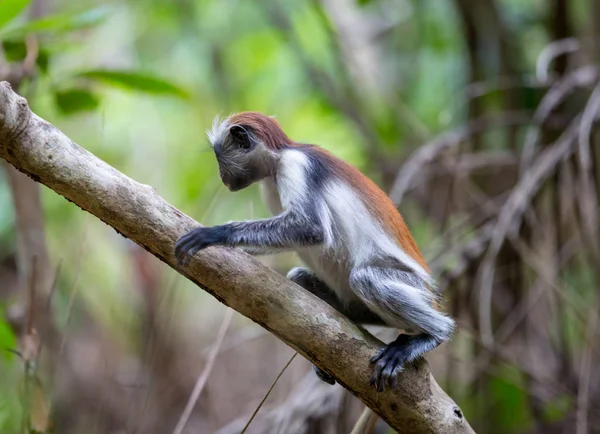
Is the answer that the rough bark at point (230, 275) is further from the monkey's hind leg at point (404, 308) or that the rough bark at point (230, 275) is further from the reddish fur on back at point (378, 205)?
the reddish fur on back at point (378, 205)

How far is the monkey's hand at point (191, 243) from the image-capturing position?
7.02ft

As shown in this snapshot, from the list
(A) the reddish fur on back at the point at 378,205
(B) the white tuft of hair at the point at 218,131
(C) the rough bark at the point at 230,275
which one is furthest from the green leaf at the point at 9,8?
(A) the reddish fur on back at the point at 378,205

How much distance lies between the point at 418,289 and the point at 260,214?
363 centimetres

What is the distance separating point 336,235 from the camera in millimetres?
2930

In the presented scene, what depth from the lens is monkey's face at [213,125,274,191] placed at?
3010 mm

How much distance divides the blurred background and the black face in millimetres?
163

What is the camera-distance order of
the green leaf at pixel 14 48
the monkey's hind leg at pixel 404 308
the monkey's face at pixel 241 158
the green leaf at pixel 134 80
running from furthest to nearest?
the green leaf at pixel 134 80, the green leaf at pixel 14 48, the monkey's face at pixel 241 158, the monkey's hind leg at pixel 404 308

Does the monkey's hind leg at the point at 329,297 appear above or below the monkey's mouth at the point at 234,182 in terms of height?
below

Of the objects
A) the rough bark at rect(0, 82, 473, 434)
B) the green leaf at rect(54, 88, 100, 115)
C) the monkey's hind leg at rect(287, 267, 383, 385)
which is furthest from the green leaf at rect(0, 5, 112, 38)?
the monkey's hind leg at rect(287, 267, 383, 385)

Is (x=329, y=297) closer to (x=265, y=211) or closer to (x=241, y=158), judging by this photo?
(x=241, y=158)

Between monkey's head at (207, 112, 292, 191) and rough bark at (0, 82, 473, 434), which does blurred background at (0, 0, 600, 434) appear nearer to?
monkey's head at (207, 112, 292, 191)

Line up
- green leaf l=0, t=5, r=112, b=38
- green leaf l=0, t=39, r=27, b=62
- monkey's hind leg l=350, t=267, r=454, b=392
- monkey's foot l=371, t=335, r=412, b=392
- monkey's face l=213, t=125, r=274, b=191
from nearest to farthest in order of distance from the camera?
monkey's foot l=371, t=335, r=412, b=392
monkey's hind leg l=350, t=267, r=454, b=392
green leaf l=0, t=5, r=112, b=38
monkey's face l=213, t=125, r=274, b=191
green leaf l=0, t=39, r=27, b=62

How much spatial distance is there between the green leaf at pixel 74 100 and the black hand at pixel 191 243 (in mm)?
1698

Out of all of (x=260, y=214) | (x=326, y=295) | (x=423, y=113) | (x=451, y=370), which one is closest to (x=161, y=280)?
(x=260, y=214)
